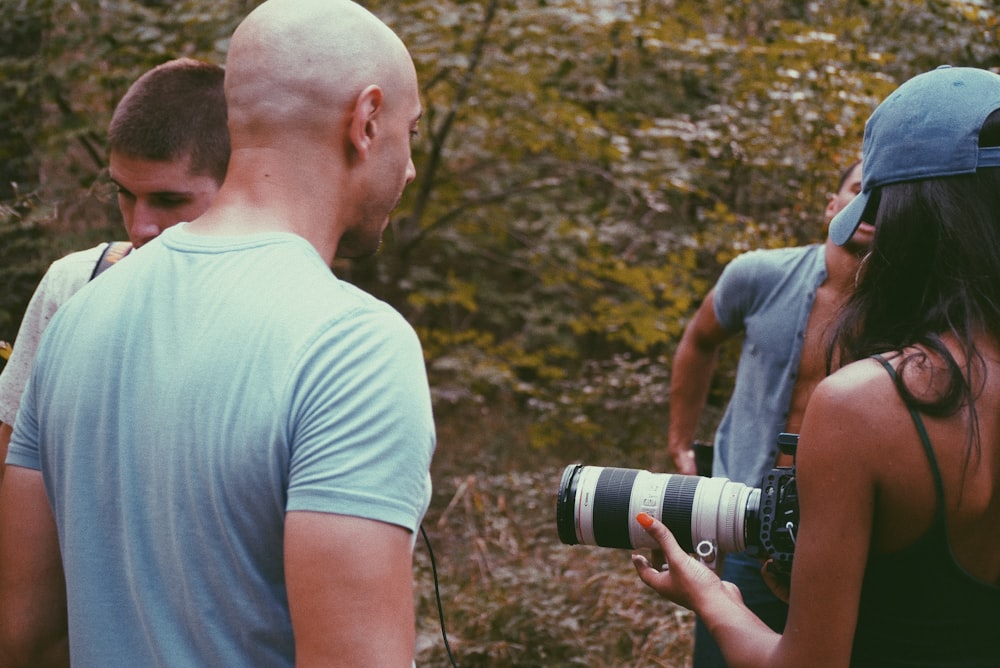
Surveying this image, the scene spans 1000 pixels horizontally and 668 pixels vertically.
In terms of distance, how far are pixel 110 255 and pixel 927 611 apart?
1820 mm

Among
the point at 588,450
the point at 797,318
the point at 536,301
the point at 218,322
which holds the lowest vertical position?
the point at 588,450

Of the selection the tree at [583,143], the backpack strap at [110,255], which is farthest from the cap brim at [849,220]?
the tree at [583,143]

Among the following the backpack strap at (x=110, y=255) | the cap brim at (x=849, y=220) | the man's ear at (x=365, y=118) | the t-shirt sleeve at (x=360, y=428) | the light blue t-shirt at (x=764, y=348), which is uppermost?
the man's ear at (x=365, y=118)

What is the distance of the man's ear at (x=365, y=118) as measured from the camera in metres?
1.35

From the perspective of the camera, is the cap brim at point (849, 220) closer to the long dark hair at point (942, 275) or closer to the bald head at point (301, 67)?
the long dark hair at point (942, 275)

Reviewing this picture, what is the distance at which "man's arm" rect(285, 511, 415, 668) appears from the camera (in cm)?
110

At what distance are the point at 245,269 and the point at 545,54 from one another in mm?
5463

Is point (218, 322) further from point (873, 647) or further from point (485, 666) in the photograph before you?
point (485, 666)

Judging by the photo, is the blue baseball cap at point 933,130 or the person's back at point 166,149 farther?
the person's back at point 166,149

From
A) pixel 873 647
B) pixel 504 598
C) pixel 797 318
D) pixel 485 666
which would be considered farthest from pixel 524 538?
pixel 873 647

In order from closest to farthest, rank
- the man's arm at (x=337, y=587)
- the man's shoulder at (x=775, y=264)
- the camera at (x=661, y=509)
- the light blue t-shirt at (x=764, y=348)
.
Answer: the man's arm at (x=337, y=587) → the camera at (x=661, y=509) → the light blue t-shirt at (x=764, y=348) → the man's shoulder at (x=775, y=264)

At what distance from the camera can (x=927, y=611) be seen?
1571 mm

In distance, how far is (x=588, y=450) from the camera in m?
7.24

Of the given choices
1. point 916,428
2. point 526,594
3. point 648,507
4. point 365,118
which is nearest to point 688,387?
point 526,594
